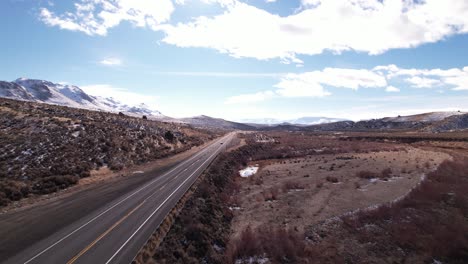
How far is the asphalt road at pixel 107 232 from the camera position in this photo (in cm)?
1609

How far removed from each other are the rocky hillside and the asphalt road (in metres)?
6.56

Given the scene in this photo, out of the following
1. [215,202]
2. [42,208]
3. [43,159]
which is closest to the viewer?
[42,208]

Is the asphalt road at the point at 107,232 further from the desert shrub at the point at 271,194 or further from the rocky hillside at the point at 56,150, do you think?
the desert shrub at the point at 271,194

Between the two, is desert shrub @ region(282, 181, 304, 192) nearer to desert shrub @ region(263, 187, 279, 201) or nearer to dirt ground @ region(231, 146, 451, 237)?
dirt ground @ region(231, 146, 451, 237)

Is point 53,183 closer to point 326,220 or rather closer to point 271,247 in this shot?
point 271,247

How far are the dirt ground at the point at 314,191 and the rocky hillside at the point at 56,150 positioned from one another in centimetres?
1799

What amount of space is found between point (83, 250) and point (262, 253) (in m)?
9.60

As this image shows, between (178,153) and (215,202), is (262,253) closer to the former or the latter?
(215,202)

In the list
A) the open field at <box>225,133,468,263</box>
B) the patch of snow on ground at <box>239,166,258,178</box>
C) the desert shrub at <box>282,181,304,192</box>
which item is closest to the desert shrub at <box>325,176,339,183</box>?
the open field at <box>225,133,468,263</box>

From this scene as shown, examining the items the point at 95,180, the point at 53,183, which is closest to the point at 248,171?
the point at 95,180

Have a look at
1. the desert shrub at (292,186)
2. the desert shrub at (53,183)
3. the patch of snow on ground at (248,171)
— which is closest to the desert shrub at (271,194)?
the desert shrub at (292,186)

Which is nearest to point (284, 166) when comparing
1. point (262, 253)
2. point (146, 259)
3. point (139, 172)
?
point (139, 172)

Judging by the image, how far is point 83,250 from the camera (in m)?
16.7

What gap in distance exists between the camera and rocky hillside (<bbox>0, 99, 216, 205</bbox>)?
30.8 m
